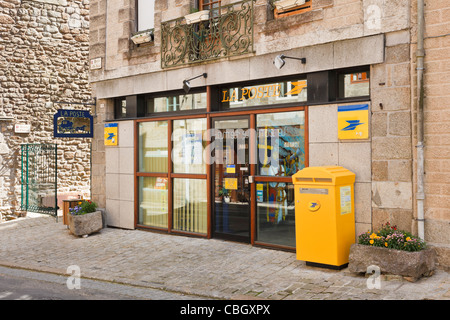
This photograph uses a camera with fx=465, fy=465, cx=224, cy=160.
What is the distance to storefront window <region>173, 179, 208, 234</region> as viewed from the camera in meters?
9.56

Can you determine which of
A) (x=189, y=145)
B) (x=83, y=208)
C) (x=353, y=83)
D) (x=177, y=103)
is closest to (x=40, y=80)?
(x=83, y=208)

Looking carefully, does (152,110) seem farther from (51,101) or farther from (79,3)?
(79,3)

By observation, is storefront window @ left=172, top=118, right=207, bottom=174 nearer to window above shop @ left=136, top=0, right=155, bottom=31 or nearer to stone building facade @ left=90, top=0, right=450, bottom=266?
stone building facade @ left=90, top=0, right=450, bottom=266

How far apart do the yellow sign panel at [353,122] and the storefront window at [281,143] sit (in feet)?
2.56

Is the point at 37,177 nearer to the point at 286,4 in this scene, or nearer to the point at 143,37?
the point at 143,37

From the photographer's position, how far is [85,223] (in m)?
10.3

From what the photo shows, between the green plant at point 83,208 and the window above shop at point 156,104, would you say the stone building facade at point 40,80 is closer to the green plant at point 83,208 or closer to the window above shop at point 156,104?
the window above shop at point 156,104

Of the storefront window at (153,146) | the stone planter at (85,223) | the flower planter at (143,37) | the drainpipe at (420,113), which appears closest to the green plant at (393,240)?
the drainpipe at (420,113)

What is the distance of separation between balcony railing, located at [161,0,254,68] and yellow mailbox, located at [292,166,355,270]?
305 centimetres

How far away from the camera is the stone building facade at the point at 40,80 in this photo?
1373 centimetres

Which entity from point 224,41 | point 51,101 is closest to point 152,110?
point 224,41

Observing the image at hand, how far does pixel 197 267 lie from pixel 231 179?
2.17m

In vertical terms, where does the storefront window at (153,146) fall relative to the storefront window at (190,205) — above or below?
above

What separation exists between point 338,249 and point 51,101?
11159mm
